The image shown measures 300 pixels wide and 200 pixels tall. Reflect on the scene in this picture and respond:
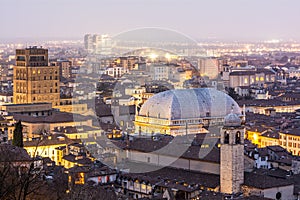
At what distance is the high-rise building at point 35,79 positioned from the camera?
3931 centimetres

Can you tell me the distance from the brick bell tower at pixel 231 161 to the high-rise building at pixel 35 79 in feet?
78.6

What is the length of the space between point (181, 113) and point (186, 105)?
24.3 inches

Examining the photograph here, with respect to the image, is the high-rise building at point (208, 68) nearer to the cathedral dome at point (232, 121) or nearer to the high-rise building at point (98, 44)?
the high-rise building at point (98, 44)

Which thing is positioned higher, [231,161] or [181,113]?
[231,161]

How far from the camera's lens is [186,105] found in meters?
28.1

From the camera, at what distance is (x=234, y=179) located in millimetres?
15906

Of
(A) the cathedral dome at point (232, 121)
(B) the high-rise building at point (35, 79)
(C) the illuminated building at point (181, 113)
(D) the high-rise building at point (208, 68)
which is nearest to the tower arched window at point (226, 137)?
(A) the cathedral dome at point (232, 121)

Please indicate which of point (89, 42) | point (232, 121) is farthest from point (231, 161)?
point (89, 42)

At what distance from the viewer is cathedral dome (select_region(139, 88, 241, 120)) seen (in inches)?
1090

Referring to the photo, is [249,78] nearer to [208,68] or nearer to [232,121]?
[208,68]

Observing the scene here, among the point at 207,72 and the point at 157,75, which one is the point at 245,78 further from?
the point at 157,75

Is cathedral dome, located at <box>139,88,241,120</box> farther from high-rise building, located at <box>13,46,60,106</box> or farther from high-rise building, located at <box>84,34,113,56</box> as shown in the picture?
high-rise building, located at <box>84,34,113,56</box>

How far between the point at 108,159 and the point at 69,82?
37.6 m

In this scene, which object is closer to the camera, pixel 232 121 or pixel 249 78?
pixel 232 121
